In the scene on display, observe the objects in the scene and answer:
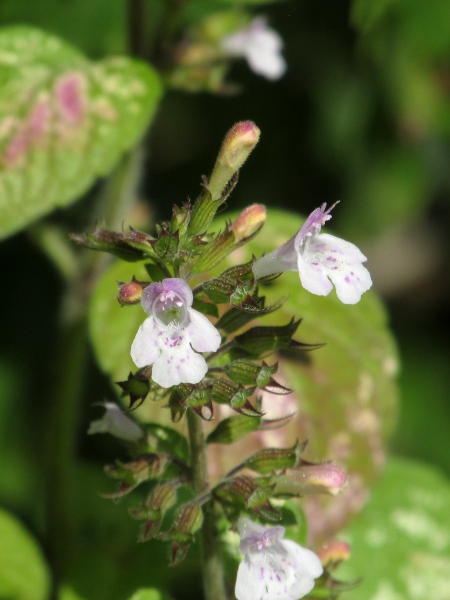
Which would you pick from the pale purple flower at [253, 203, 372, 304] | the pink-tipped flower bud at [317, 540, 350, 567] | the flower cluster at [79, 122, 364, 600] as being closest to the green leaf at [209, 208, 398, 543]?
the pink-tipped flower bud at [317, 540, 350, 567]

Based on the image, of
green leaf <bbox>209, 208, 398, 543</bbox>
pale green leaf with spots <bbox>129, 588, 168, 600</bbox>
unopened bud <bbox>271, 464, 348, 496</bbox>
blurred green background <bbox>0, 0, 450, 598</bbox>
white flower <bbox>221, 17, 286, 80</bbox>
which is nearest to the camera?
unopened bud <bbox>271, 464, 348, 496</bbox>

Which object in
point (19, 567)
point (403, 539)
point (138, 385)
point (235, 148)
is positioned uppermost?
point (235, 148)

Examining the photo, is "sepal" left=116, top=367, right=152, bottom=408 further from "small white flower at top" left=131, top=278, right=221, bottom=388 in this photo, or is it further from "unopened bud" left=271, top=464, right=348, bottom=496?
"unopened bud" left=271, top=464, right=348, bottom=496

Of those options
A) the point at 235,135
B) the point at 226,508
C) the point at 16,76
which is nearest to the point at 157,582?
Result: the point at 226,508

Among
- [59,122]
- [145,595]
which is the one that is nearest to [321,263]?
[145,595]

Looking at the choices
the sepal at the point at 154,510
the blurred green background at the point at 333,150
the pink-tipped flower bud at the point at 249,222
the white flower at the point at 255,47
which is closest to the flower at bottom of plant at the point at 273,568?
the sepal at the point at 154,510

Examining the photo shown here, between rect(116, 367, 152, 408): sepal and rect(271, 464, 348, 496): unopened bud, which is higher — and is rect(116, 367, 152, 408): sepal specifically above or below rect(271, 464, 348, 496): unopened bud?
above

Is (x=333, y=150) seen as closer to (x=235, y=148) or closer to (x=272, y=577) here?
(x=235, y=148)

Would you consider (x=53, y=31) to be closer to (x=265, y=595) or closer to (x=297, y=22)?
(x=297, y=22)
